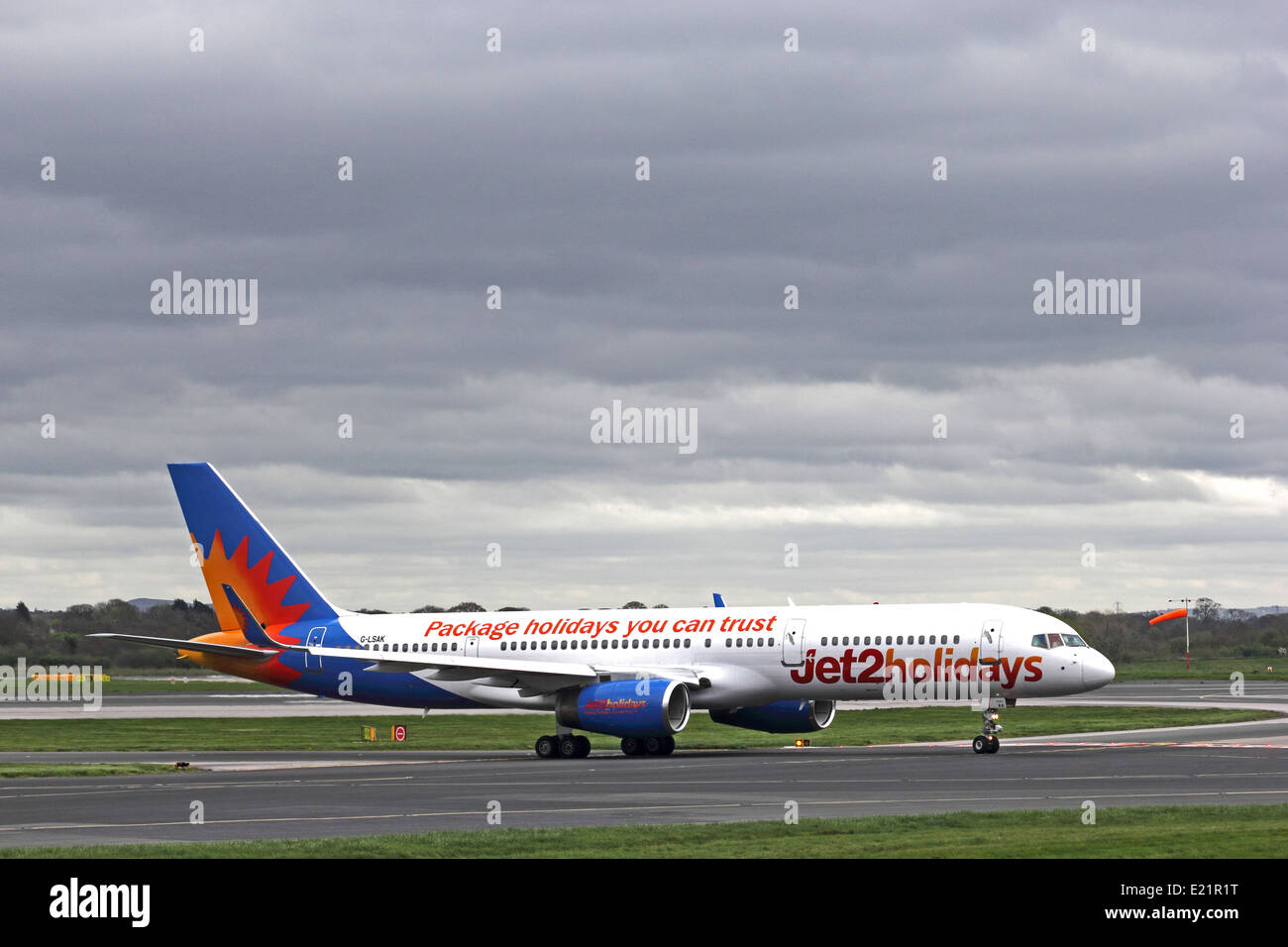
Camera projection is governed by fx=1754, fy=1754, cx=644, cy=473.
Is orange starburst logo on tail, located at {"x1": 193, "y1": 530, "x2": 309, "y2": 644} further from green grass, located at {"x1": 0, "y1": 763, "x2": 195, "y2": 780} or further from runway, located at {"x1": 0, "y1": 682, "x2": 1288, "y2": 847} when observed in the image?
green grass, located at {"x1": 0, "y1": 763, "x2": 195, "y2": 780}

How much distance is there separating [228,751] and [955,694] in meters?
24.2

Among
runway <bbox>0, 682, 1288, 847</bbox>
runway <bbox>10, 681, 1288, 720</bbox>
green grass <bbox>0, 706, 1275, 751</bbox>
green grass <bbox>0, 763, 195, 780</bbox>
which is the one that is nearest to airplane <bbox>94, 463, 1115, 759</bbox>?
runway <bbox>0, 682, 1288, 847</bbox>

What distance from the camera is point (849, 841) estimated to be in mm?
25016

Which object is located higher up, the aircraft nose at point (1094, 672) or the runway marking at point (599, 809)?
the aircraft nose at point (1094, 672)

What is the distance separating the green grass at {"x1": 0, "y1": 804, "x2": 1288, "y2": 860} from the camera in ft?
75.9

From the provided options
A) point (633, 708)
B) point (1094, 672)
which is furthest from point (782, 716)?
point (1094, 672)

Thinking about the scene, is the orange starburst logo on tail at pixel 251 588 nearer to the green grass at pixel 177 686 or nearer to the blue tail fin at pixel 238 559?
the blue tail fin at pixel 238 559

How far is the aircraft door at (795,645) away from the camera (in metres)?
54.5

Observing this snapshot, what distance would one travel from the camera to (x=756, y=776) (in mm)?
41000

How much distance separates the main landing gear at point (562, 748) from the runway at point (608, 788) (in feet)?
1.69
